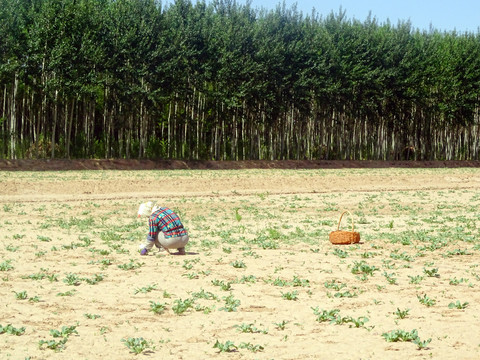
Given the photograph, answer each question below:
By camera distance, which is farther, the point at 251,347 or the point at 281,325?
the point at 281,325

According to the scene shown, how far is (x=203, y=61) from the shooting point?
189 feet

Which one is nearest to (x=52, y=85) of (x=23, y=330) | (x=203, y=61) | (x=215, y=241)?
(x=203, y=61)

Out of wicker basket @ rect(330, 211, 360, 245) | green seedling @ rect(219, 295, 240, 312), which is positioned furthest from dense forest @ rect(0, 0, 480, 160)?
green seedling @ rect(219, 295, 240, 312)

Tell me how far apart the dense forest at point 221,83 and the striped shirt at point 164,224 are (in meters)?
→ 35.1

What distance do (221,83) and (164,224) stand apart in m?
44.1

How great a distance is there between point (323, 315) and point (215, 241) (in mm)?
8115

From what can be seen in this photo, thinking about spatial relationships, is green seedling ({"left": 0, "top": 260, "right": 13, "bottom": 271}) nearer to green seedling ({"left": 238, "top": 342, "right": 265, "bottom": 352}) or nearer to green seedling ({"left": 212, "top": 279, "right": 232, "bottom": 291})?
green seedling ({"left": 212, "top": 279, "right": 232, "bottom": 291})

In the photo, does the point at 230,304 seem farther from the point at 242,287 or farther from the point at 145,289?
the point at 145,289

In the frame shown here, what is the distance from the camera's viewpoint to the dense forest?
49688mm

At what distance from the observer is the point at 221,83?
57.7 metres

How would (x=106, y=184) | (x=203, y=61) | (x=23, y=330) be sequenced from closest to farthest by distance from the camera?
(x=23, y=330) → (x=106, y=184) → (x=203, y=61)

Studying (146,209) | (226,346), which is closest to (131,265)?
(146,209)

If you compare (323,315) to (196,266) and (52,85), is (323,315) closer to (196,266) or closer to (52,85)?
(196,266)

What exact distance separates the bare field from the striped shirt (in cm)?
53
